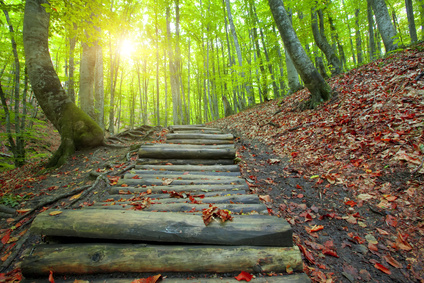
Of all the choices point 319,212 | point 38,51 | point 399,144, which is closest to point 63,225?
point 319,212

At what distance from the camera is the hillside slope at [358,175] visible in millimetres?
2197

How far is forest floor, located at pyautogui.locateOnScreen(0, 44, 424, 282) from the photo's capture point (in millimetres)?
2223

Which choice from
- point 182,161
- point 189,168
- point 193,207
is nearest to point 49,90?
point 182,161

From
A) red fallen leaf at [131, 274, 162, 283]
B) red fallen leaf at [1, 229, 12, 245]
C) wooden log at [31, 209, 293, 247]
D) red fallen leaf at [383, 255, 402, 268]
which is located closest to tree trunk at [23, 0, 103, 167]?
red fallen leaf at [1, 229, 12, 245]

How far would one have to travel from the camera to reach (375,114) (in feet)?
14.2

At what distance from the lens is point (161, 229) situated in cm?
191

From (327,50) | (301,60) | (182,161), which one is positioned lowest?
(182,161)

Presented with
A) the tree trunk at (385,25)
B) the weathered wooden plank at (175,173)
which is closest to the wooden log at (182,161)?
the weathered wooden plank at (175,173)

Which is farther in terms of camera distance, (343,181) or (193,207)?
(343,181)

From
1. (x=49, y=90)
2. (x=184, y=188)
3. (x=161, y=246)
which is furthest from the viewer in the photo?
(x=49, y=90)

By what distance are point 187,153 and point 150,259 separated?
3141 millimetres

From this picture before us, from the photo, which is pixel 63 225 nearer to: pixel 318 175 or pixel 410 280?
pixel 410 280

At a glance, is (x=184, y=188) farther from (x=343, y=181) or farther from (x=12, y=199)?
(x=12, y=199)

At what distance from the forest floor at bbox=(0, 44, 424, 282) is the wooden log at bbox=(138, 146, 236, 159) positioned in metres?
0.60
